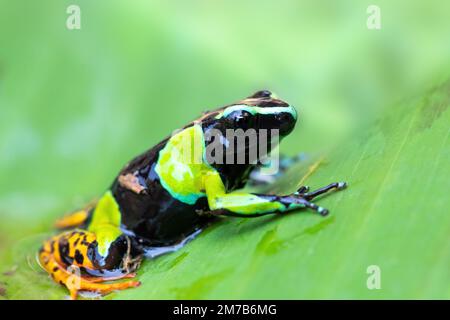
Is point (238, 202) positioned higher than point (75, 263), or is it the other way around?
point (238, 202)

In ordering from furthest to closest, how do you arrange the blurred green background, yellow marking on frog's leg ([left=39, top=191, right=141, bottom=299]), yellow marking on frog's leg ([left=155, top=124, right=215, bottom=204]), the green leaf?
the blurred green background < yellow marking on frog's leg ([left=155, top=124, right=215, bottom=204]) < yellow marking on frog's leg ([left=39, top=191, right=141, bottom=299]) < the green leaf

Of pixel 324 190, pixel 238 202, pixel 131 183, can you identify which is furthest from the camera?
pixel 131 183

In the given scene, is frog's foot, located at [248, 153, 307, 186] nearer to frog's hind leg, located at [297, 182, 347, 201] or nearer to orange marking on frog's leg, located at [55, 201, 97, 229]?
orange marking on frog's leg, located at [55, 201, 97, 229]

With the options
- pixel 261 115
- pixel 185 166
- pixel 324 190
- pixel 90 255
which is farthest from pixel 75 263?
pixel 324 190

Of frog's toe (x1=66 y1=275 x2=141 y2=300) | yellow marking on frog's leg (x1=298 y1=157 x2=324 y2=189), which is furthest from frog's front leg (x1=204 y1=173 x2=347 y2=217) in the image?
frog's toe (x1=66 y1=275 x2=141 y2=300)

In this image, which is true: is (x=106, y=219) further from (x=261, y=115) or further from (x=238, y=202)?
(x=261, y=115)

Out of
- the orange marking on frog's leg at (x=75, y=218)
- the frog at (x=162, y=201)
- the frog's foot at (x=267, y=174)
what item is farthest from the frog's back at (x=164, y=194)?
the frog's foot at (x=267, y=174)

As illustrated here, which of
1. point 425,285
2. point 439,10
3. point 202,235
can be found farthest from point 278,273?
point 439,10
